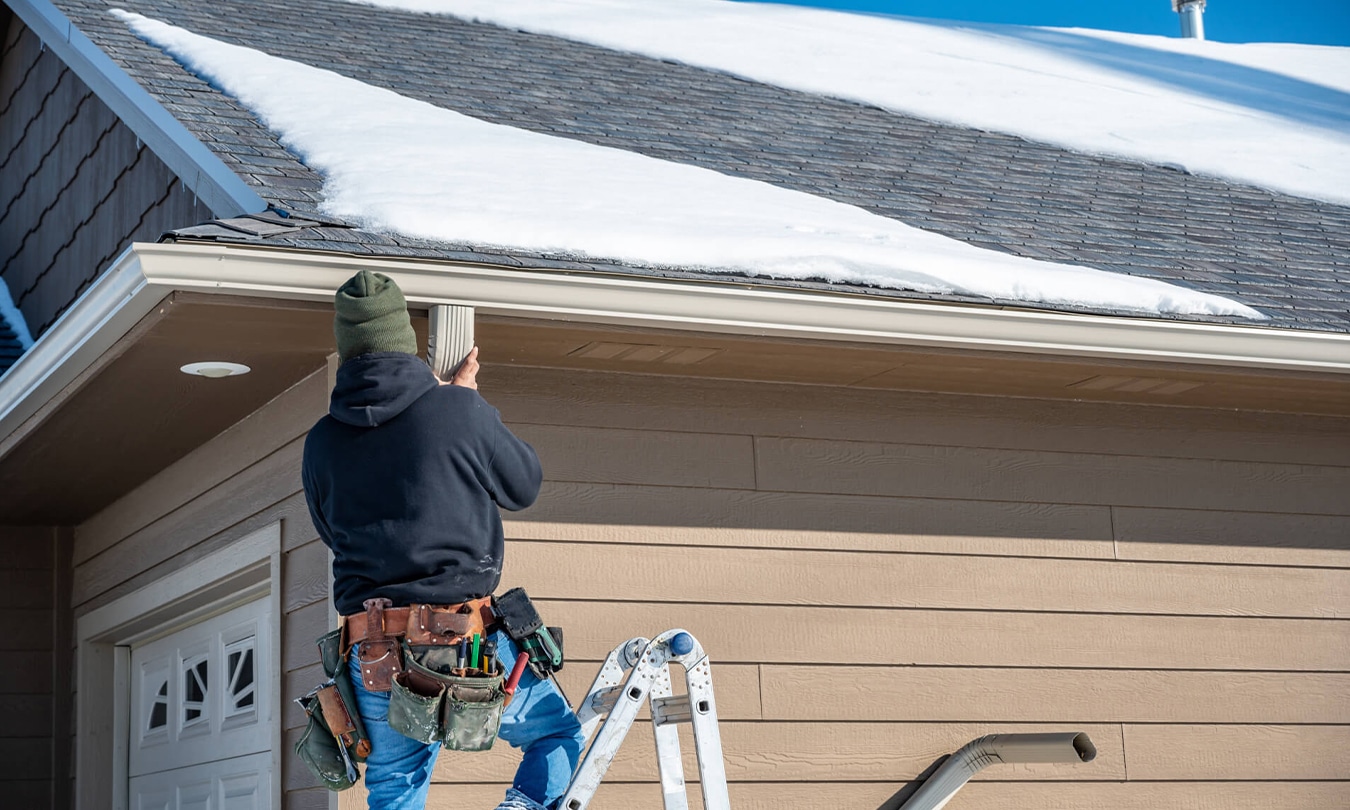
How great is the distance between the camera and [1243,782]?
5199 millimetres

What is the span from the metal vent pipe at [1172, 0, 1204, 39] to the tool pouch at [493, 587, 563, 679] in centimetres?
1231

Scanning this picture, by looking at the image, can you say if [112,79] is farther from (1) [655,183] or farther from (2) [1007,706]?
(2) [1007,706]

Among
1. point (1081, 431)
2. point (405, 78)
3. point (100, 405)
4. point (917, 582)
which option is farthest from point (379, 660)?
point (405, 78)

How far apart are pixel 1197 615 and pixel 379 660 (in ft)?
10.7

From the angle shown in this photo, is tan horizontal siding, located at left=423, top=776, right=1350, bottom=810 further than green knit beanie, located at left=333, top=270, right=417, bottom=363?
Yes

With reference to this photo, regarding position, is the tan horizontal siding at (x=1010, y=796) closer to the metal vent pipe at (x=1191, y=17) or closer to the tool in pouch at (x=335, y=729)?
the tool in pouch at (x=335, y=729)

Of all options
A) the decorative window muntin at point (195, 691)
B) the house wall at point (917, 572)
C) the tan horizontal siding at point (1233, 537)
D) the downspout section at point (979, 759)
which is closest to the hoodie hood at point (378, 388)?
the house wall at point (917, 572)

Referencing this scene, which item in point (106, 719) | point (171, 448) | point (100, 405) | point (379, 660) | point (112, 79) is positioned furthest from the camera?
point (106, 719)

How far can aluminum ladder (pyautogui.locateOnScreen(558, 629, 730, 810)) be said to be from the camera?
135 inches

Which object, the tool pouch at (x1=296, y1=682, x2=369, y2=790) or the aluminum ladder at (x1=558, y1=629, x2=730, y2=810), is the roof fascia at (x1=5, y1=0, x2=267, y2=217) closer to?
the tool pouch at (x1=296, y1=682, x2=369, y2=790)

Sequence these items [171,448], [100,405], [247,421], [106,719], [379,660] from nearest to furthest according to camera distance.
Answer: [379,660], [100,405], [247,421], [171,448], [106,719]

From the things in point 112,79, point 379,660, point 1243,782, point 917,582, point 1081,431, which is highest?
point 112,79

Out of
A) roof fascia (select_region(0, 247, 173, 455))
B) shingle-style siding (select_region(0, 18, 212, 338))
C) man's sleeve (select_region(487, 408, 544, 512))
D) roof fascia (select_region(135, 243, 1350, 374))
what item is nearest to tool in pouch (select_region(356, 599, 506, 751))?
man's sleeve (select_region(487, 408, 544, 512))

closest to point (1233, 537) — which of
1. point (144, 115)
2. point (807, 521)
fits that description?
point (807, 521)
